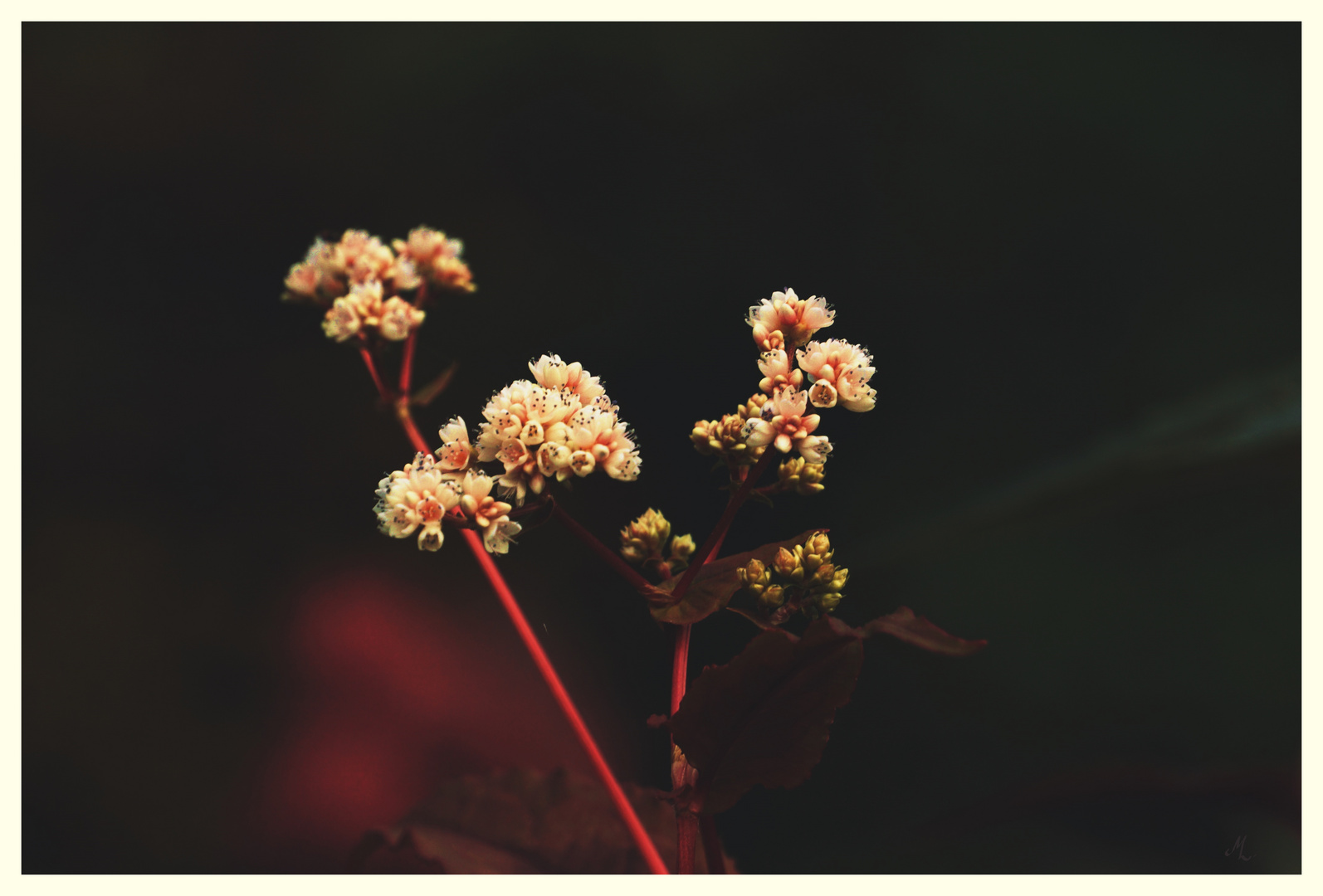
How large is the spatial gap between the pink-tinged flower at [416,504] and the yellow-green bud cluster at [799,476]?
124mm

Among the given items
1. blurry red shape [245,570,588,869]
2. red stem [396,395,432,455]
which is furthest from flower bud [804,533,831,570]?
blurry red shape [245,570,588,869]

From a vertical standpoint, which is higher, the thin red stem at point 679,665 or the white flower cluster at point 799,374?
the white flower cluster at point 799,374

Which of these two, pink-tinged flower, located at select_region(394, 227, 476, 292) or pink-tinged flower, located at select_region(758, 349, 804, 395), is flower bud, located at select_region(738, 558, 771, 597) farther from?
pink-tinged flower, located at select_region(394, 227, 476, 292)

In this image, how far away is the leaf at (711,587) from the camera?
30 centimetres

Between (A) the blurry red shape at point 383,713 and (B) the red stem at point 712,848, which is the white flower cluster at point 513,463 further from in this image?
(A) the blurry red shape at point 383,713

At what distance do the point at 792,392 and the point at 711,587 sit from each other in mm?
79

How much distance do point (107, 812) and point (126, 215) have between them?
540 millimetres

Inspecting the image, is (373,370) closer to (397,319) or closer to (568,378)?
(397,319)

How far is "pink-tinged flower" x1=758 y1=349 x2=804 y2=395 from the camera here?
30 centimetres

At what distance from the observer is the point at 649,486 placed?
610 millimetres

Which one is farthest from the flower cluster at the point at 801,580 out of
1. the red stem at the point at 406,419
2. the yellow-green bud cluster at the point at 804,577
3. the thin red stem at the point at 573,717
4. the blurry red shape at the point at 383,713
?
the blurry red shape at the point at 383,713
